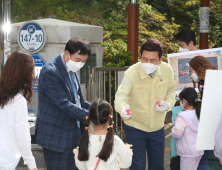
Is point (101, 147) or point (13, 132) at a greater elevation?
point (13, 132)

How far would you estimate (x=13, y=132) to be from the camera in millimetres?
2814

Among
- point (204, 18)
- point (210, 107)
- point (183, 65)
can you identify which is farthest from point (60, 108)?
point (204, 18)

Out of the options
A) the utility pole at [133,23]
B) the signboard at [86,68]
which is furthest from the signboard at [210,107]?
the utility pole at [133,23]

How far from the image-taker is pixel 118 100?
11.7ft

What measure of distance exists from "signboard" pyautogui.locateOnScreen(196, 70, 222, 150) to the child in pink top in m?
0.67

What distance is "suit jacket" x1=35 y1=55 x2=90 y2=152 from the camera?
3.37 meters

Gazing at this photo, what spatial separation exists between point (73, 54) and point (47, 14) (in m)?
10.8

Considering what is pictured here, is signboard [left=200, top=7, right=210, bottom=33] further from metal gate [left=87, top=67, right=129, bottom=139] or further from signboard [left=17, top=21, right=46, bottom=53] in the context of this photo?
signboard [left=17, top=21, right=46, bottom=53]

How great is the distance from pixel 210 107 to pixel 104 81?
3115mm

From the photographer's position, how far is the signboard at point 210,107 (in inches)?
118

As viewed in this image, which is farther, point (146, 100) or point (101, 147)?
point (146, 100)

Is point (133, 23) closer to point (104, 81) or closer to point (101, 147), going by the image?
point (104, 81)

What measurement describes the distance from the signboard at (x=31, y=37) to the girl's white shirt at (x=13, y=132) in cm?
267

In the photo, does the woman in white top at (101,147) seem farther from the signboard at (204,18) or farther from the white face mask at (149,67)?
the signboard at (204,18)
